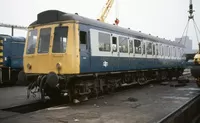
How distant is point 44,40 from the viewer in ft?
35.0

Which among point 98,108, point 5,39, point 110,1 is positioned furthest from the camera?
point 110,1

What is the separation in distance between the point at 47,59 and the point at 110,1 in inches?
1165

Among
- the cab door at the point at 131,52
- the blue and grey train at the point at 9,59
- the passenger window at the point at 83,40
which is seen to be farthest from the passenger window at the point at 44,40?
the blue and grey train at the point at 9,59

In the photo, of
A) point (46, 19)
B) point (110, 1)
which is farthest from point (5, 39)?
point (110, 1)

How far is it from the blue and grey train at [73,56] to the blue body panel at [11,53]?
742cm

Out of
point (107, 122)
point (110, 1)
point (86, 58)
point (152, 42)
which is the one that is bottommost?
point (107, 122)

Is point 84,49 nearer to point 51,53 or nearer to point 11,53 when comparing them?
point 51,53

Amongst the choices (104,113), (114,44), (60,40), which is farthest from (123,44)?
(104,113)

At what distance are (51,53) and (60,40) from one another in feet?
2.14

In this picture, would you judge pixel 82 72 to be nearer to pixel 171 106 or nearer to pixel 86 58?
pixel 86 58

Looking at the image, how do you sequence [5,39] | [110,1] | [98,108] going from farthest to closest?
1. [110,1]
2. [5,39]
3. [98,108]

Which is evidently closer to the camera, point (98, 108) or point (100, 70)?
point (98, 108)

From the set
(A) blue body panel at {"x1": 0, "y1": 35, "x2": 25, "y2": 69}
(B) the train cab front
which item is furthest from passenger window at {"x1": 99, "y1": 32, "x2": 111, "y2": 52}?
(A) blue body panel at {"x1": 0, "y1": 35, "x2": 25, "y2": 69}

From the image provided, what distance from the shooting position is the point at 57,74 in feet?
32.4
